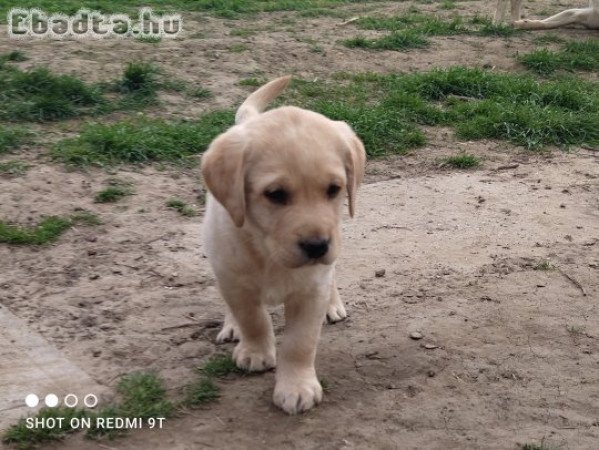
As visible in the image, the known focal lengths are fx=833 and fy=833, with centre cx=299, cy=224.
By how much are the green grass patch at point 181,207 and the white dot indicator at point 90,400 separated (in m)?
2.22

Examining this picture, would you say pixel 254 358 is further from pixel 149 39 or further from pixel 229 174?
pixel 149 39

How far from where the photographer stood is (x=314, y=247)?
312 centimetres

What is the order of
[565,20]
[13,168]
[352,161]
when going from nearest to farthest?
[352,161] → [13,168] → [565,20]

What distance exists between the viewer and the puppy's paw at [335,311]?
4.29 metres

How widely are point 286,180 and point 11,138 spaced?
12.4ft

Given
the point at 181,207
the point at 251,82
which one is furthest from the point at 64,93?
the point at 181,207

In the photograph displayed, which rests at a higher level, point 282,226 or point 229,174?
point 229,174

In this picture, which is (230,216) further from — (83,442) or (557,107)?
(557,107)

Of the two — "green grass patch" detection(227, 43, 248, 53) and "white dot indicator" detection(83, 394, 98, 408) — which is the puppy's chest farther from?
"green grass patch" detection(227, 43, 248, 53)

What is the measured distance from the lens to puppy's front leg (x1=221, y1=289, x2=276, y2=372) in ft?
12.1

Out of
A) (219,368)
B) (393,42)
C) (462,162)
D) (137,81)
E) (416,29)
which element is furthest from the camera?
(416,29)

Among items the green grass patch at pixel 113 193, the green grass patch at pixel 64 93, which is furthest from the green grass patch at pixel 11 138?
the green grass patch at pixel 113 193

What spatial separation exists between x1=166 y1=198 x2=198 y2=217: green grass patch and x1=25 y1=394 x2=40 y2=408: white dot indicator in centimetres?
227

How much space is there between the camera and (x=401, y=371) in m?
3.82
